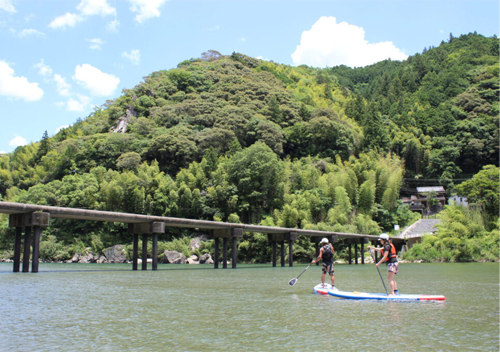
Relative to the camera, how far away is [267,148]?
53250 millimetres

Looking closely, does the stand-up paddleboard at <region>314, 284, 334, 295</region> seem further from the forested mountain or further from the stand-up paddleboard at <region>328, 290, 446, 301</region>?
the forested mountain

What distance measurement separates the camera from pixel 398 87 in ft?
306

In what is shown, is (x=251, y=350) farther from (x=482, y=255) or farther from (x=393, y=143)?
(x=393, y=143)

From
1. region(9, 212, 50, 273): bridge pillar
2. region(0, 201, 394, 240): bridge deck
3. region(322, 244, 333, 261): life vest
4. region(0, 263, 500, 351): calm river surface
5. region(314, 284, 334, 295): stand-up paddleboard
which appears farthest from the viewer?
region(9, 212, 50, 273): bridge pillar

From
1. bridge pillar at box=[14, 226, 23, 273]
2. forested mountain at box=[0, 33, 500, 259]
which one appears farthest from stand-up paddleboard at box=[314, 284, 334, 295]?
forested mountain at box=[0, 33, 500, 259]

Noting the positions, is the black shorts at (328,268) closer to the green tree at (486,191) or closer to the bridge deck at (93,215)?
the bridge deck at (93,215)

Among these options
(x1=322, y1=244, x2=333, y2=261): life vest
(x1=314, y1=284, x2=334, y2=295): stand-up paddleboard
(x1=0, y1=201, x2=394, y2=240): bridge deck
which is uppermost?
(x1=0, y1=201, x2=394, y2=240): bridge deck

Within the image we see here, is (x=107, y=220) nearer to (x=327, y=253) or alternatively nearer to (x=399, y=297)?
(x=327, y=253)

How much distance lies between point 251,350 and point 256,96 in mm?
74913

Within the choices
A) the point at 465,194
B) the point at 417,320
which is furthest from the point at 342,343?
the point at 465,194

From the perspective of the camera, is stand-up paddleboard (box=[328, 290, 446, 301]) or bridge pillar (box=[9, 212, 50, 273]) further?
bridge pillar (box=[9, 212, 50, 273])

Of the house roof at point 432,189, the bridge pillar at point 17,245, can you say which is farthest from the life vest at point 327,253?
the house roof at point 432,189

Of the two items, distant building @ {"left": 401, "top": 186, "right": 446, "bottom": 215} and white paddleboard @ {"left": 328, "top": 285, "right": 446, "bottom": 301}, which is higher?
distant building @ {"left": 401, "top": 186, "right": 446, "bottom": 215}

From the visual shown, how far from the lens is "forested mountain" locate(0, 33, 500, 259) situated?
167 feet
